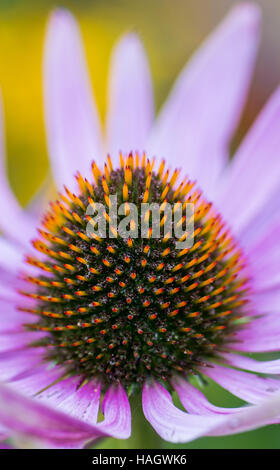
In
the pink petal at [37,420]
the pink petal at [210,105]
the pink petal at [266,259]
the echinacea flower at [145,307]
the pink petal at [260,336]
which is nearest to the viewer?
the pink petal at [37,420]

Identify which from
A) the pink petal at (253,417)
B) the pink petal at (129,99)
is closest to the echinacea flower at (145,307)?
the pink petal at (253,417)

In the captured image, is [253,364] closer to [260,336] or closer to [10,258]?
[260,336]

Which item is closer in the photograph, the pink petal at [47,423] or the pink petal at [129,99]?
the pink petal at [47,423]

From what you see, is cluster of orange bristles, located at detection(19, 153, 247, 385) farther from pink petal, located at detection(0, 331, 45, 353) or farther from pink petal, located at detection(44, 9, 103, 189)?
pink petal, located at detection(44, 9, 103, 189)

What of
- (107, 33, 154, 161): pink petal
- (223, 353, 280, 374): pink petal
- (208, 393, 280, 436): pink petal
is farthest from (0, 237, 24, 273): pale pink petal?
(208, 393, 280, 436): pink petal

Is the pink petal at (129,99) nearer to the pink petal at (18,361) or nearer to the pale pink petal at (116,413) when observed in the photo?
the pink petal at (18,361)

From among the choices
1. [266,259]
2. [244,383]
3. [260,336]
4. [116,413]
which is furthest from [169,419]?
[266,259]
